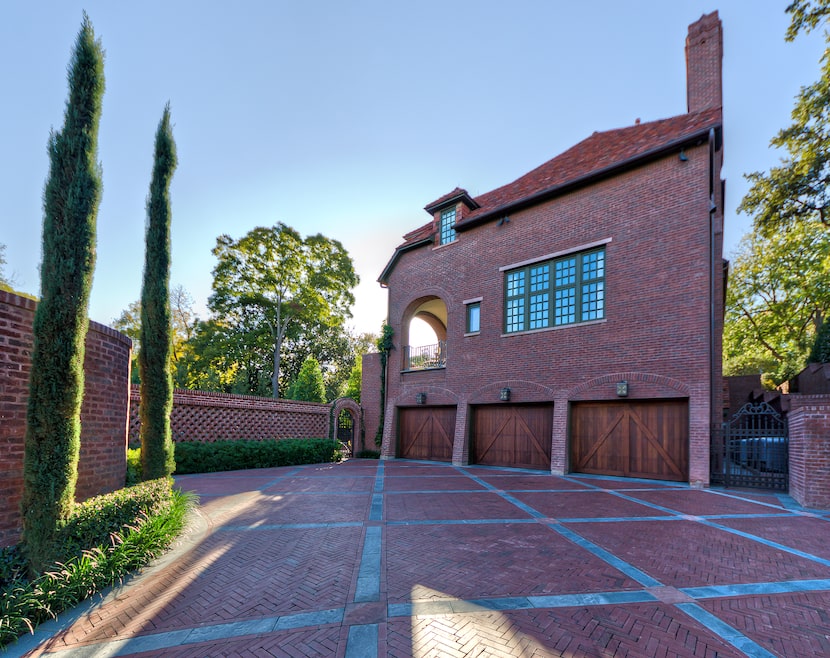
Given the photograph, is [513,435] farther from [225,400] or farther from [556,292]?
[225,400]

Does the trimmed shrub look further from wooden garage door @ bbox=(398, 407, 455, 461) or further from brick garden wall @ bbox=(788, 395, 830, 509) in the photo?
brick garden wall @ bbox=(788, 395, 830, 509)

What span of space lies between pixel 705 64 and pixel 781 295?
55.3 feet

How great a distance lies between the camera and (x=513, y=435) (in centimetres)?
1393

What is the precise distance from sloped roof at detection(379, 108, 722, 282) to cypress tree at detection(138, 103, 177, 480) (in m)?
10.9

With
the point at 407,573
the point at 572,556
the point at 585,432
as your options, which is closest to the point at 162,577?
the point at 407,573

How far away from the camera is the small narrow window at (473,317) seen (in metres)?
15.4

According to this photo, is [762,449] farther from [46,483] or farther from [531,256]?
[46,483]

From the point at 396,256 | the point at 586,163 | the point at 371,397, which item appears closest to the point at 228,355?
the point at 371,397

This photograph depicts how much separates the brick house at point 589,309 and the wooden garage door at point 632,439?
3 centimetres

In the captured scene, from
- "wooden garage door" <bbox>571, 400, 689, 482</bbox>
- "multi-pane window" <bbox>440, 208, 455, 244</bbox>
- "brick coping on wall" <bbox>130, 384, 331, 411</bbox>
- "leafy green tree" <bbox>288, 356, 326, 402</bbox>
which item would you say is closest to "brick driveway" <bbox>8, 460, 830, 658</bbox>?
"wooden garage door" <bbox>571, 400, 689, 482</bbox>

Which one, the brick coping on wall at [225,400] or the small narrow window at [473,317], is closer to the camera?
the brick coping on wall at [225,400]

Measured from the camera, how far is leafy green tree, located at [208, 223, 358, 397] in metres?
26.5

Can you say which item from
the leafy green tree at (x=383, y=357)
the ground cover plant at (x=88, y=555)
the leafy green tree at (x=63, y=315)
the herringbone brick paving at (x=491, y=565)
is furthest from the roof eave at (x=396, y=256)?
the ground cover plant at (x=88, y=555)

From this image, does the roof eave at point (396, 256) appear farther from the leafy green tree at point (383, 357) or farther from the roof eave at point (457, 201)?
the leafy green tree at point (383, 357)
